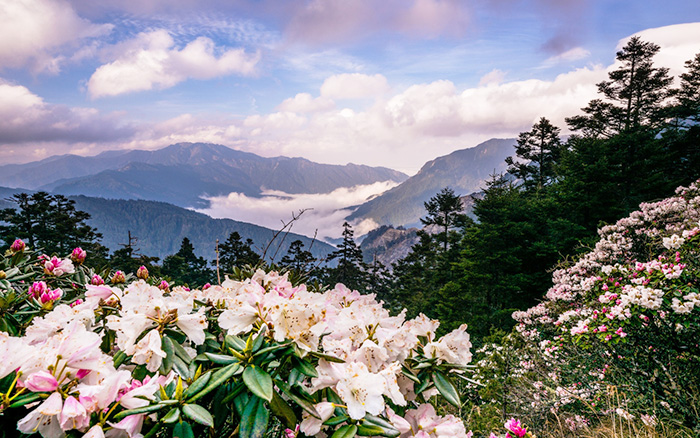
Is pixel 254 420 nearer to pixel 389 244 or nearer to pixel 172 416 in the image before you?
pixel 172 416

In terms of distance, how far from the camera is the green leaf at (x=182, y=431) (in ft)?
2.27

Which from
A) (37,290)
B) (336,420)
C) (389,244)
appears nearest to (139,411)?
(336,420)

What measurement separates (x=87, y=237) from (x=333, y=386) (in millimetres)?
33031

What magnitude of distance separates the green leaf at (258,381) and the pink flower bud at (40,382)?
1.22 ft

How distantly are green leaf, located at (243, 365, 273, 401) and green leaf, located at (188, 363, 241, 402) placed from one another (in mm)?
30

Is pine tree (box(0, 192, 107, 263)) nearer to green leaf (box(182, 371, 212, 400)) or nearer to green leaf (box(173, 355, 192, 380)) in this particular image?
green leaf (box(173, 355, 192, 380))

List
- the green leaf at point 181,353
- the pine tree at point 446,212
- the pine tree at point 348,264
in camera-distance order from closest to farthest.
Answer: the green leaf at point 181,353 < the pine tree at point 446,212 < the pine tree at point 348,264

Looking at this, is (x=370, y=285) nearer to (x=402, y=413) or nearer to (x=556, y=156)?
(x=556, y=156)

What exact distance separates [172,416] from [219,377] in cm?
11

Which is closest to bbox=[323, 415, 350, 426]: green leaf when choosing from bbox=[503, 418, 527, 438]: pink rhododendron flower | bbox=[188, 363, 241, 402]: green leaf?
bbox=[188, 363, 241, 402]: green leaf

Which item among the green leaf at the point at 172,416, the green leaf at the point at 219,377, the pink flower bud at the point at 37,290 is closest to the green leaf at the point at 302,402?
the green leaf at the point at 219,377

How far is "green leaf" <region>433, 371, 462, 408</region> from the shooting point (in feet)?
3.09

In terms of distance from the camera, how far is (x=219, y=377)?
0.76 metres

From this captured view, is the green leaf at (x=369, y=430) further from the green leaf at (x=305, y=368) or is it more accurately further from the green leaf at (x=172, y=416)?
the green leaf at (x=172, y=416)
